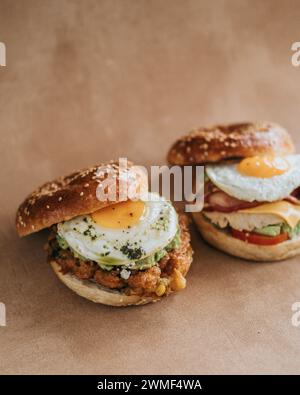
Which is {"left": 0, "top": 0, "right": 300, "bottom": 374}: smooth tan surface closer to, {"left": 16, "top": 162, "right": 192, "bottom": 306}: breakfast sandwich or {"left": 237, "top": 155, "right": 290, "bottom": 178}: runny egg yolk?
{"left": 16, "top": 162, "right": 192, "bottom": 306}: breakfast sandwich

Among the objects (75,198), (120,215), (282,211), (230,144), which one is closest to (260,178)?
(282,211)

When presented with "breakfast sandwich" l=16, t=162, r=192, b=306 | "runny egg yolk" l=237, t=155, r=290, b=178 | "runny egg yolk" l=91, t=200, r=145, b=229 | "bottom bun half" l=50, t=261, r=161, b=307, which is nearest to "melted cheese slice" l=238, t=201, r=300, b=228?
"runny egg yolk" l=237, t=155, r=290, b=178

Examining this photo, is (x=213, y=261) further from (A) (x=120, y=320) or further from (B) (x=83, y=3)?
(B) (x=83, y=3)

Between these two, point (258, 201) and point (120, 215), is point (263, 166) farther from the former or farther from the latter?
point (120, 215)

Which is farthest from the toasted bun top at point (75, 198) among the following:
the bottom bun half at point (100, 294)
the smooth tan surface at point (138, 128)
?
the smooth tan surface at point (138, 128)

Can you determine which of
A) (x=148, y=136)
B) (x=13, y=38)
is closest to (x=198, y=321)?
(x=148, y=136)
